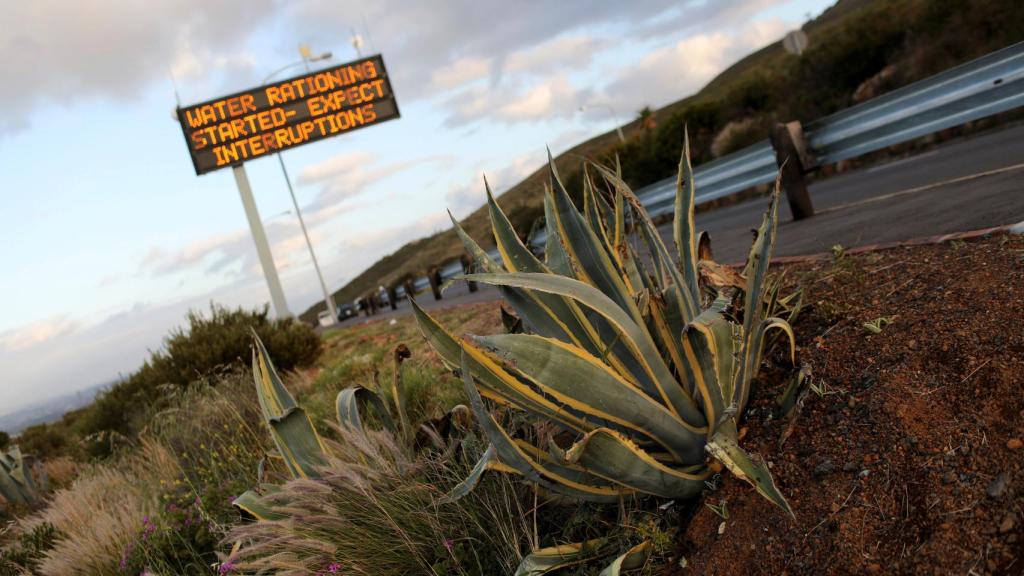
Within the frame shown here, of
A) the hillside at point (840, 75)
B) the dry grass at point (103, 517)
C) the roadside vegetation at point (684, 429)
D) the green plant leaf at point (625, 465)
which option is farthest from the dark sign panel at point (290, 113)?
the green plant leaf at point (625, 465)

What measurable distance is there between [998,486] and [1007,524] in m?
0.12

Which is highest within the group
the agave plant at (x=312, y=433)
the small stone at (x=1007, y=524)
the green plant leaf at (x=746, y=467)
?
the agave plant at (x=312, y=433)

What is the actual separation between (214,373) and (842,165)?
12.0 meters

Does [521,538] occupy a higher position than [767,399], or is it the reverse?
[767,399]

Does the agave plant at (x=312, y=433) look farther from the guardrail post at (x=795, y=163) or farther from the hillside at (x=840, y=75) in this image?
the hillside at (x=840, y=75)

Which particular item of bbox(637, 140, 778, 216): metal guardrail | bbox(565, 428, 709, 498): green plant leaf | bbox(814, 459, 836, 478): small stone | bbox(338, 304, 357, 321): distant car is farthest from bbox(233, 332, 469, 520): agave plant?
bbox(338, 304, 357, 321): distant car

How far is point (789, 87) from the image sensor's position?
22922 mm

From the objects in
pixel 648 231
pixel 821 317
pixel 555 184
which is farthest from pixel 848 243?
pixel 555 184

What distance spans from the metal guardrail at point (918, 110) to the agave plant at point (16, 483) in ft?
34.1

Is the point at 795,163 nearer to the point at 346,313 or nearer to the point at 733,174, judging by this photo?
the point at 733,174

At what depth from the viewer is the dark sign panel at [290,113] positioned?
21.8 metres

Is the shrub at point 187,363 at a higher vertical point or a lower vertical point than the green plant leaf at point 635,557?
higher

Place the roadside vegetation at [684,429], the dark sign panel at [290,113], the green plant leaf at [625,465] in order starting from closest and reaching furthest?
the roadside vegetation at [684,429], the green plant leaf at [625,465], the dark sign panel at [290,113]

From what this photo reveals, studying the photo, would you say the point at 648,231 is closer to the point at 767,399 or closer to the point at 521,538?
the point at 767,399
